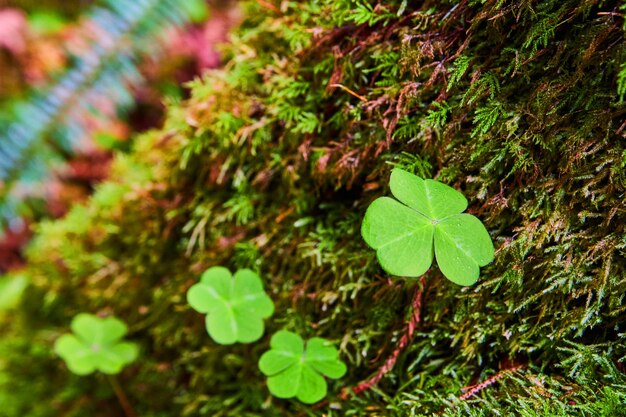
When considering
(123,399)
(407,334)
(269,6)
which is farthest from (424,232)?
(123,399)

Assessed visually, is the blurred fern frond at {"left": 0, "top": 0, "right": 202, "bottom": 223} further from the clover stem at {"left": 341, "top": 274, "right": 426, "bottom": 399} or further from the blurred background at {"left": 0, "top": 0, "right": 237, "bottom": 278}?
the clover stem at {"left": 341, "top": 274, "right": 426, "bottom": 399}

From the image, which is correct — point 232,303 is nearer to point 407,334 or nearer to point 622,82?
point 407,334

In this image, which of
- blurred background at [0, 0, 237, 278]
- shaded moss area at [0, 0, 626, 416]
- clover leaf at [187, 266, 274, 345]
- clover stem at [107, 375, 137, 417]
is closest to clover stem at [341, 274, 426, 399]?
shaded moss area at [0, 0, 626, 416]

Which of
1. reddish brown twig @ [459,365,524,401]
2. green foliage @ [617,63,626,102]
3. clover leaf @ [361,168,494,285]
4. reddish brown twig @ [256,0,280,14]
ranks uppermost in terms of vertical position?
reddish brown twig @ [256,0,280,14]

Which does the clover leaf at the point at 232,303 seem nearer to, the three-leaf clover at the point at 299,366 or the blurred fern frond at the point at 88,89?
the three-leaf clover at the point at 299,366

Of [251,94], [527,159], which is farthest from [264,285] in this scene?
[527,159]

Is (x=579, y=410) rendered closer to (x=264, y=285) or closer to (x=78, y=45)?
(x=264, y=285)
